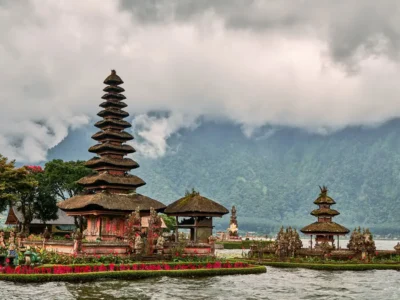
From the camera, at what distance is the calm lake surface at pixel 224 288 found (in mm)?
A: 29438

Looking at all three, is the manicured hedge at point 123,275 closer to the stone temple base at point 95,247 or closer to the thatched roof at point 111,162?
the stone temple base at point 95,247

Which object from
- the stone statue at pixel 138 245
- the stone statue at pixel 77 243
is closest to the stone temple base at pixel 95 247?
the stone statue at pixel 77 243

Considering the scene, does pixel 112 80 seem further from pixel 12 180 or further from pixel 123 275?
pixel 123 275

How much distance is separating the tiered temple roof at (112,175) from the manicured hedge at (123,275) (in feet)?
35.9

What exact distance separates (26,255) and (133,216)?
10.0 m

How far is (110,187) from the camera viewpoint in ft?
166

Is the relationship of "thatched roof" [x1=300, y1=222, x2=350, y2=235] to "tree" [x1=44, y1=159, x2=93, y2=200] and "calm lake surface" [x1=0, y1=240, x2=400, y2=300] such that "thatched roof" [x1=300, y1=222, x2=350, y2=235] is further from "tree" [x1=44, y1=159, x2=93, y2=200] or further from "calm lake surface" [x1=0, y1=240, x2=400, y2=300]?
"tree" [x1=44, y1=159, x2=93, y2=200]

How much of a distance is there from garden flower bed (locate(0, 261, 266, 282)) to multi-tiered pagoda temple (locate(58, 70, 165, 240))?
31.8 feet

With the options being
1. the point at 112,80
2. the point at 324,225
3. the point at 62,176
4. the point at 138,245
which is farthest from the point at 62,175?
the point at 324,225

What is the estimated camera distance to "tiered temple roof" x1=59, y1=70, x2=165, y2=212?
48.2 meters

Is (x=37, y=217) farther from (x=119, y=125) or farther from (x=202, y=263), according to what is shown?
(x=202, y=263)

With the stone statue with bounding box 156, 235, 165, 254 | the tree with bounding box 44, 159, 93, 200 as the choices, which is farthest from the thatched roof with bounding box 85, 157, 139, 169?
the tree with bounding box 44, 159, 93, 200

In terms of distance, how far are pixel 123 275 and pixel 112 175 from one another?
1655 centimetres

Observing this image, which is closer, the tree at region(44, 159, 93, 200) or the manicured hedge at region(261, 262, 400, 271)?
the manicured hedge at region(261, 262, 400, 271)
